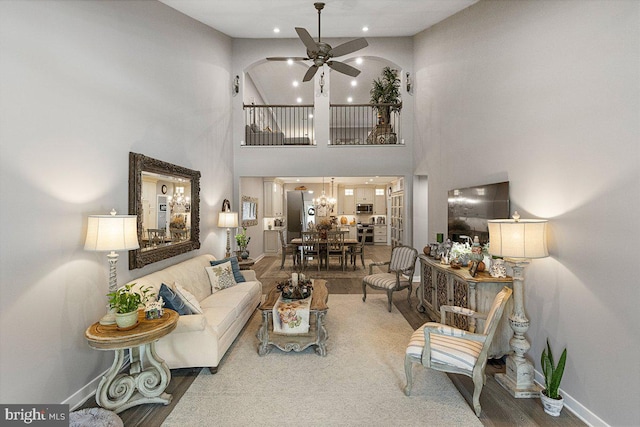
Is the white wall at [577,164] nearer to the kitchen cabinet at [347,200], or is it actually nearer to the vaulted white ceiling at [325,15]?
the vaulted white ceiling at [325,15]

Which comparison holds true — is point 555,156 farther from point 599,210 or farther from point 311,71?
point 311,71

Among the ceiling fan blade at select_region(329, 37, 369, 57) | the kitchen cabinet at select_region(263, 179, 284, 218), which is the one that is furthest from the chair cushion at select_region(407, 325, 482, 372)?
the kitchen cabinet at select_region(263, 179, 284, 218)

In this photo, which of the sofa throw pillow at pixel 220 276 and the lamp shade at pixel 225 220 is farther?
the lamp shade at pixel 225 220

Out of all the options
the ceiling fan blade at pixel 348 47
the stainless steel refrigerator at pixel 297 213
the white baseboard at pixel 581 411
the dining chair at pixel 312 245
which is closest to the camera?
the white baseboard at pixel 581 411

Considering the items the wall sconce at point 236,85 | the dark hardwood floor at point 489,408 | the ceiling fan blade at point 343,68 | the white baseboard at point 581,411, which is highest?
the wall sconce at point 236,85

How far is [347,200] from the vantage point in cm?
1209

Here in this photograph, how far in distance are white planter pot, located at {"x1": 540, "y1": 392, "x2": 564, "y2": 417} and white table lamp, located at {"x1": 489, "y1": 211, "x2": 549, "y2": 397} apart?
19 centimetres

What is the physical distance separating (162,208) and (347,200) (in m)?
8.97

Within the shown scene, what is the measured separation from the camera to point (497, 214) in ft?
10.5

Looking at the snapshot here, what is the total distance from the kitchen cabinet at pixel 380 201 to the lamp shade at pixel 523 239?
9788mm

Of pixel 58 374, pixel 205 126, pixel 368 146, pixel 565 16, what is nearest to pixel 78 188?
pixel 58 374

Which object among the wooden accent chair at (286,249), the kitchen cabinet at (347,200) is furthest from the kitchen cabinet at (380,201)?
the wooden accent chair at (286,249)

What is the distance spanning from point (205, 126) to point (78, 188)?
2712 millimetres

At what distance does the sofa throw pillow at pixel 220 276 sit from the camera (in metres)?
4.11
